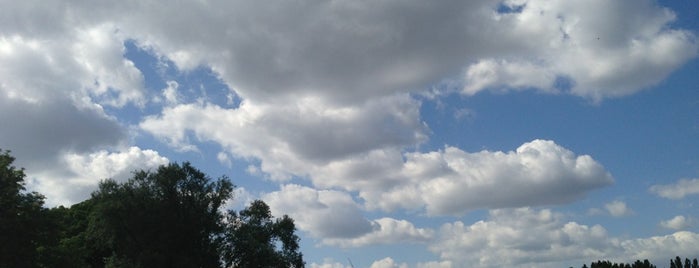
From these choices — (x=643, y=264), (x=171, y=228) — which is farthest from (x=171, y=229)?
(x=643, y=264)

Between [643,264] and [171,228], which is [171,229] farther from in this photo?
[643,264]

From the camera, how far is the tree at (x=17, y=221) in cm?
4800

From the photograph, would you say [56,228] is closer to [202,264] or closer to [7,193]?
[7,193]

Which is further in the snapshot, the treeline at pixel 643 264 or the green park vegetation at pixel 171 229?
the green park vegetation at pixel 171 229

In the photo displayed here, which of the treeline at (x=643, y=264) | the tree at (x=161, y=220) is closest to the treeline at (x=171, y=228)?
the tree at (x=161, y=220)

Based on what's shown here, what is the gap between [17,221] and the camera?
48312 millimetres

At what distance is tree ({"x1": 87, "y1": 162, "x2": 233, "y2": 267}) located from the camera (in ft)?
212

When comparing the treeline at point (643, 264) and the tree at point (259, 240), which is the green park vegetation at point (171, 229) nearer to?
the tree at point (259, 240)

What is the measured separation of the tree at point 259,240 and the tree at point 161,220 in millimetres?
1670

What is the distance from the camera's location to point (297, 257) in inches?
2992

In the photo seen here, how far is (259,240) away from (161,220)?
11.8m

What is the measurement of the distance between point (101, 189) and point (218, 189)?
11.6 m

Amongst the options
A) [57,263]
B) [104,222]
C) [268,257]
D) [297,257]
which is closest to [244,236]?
[268,257]

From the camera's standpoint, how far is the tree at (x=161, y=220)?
2544 inches
